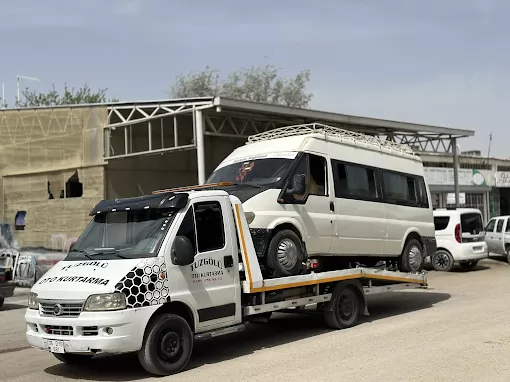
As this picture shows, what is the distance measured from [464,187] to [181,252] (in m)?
29.5

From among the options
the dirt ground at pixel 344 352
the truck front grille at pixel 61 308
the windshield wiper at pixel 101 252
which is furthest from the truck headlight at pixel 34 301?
the dirt ground at pixel 344 352

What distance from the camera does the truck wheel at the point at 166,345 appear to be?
6.60 m

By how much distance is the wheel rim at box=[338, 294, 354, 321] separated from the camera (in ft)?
31.5

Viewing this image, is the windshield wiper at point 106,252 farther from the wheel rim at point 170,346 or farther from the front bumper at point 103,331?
the wheel rim at point 170,346

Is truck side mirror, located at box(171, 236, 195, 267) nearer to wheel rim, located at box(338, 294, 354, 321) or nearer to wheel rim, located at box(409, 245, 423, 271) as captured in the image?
wheel rim, located at box(338, 294, 354, 321)

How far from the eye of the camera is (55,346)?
6598mm

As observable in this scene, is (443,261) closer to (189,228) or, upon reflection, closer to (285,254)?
(285,254)

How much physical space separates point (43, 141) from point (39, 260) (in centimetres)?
480

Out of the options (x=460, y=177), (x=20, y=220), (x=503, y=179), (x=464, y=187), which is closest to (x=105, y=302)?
(x=20, y=220)

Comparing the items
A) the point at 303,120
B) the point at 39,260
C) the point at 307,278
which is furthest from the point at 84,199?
the point at 307,278

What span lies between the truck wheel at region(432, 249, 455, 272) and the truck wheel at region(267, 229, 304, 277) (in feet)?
35.7

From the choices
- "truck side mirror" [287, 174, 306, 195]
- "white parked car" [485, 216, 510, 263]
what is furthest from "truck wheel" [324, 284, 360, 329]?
"white parked car" [485, 216, 510, 263]

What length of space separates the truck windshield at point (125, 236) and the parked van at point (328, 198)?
1.49 metres

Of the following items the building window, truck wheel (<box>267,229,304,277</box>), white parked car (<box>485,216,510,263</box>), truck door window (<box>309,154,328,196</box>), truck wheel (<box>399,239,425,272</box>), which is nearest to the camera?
truck wheel (<box>267,229,304,277</box>)
